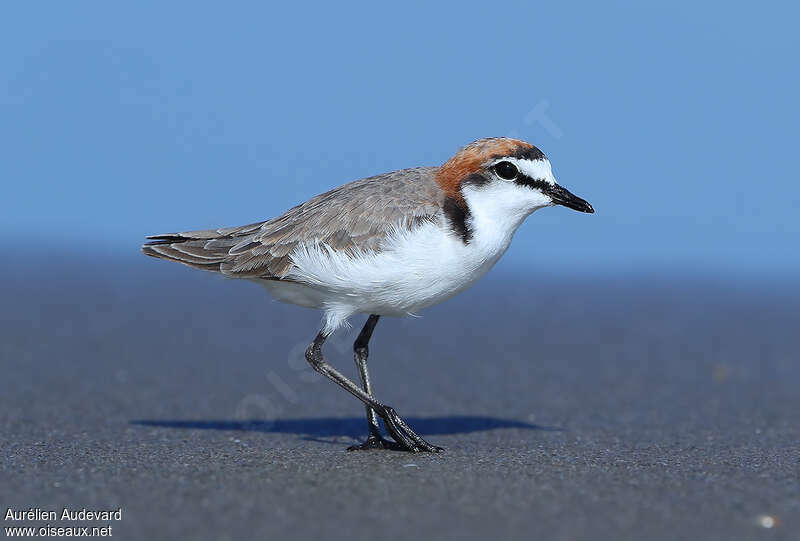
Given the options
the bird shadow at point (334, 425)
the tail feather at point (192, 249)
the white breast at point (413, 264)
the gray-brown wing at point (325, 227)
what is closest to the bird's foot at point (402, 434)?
the white breast at point (413, 264)

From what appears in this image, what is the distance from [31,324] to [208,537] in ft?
22.9

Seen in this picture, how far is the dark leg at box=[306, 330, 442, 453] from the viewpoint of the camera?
19.1 ft

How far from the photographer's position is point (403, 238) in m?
5.46

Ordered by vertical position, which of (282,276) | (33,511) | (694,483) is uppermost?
(282,276)

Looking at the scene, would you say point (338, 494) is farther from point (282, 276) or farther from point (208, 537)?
point (282, 276)

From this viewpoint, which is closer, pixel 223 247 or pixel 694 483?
pixel 694 483

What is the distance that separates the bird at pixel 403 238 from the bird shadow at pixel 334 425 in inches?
35.5

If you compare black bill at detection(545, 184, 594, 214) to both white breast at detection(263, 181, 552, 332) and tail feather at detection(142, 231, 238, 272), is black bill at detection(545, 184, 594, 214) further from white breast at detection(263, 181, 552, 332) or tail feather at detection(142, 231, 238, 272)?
tail feather at detection(142, 231, 238, 272)

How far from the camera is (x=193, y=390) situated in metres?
8.17

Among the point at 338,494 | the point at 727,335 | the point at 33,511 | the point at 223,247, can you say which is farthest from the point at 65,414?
the point at 727,335

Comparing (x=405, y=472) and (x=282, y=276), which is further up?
(x=282, y=276)

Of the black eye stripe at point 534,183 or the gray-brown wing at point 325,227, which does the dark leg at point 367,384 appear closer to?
the gray-brown wing at point 325,227

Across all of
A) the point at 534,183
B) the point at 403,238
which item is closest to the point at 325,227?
the point at 403,238

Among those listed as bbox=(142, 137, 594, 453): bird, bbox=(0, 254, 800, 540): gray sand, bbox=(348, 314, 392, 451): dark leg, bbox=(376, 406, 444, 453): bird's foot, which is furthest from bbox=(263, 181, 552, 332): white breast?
bbox=(0, 254, 800, 540): gray sand
